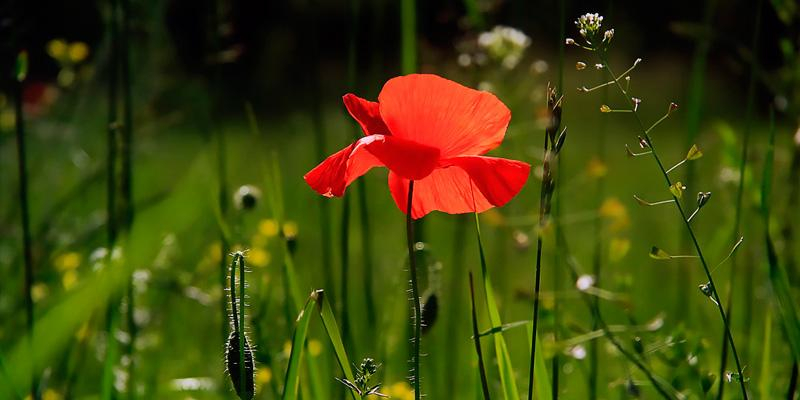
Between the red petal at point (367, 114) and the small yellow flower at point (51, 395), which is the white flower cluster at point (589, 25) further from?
the small yellow flower at point (51, 395)

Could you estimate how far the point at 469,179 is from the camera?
2.43 ft

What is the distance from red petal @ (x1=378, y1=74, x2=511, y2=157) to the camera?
675 mm

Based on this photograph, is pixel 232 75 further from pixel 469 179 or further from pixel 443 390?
pixel 469 179

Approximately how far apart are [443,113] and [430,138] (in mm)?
19

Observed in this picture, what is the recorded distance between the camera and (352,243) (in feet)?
10.7

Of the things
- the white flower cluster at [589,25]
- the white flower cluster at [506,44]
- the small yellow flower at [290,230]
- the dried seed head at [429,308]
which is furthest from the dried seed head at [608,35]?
the white flower cluster at [506,44]

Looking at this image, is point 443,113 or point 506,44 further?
point 506,44

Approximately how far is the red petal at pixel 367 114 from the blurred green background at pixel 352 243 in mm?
136

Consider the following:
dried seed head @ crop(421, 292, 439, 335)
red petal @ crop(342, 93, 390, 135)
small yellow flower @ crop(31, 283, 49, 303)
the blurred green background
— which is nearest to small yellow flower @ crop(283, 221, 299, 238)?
the blurred green background

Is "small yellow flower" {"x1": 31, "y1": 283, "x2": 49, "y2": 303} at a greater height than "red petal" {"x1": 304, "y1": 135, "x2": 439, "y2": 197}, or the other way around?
"red petal" {"x1": 304, "y1": 135, "x2": 439, "y2": 197}

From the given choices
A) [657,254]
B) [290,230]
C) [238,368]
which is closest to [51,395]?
[290,230]

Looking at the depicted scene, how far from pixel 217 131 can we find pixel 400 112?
0.45 meters

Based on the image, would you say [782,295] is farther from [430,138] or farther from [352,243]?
[352,243]

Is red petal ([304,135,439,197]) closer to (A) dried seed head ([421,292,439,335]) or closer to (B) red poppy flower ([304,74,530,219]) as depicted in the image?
(B) red poppy flower ([304,74,530,219])
